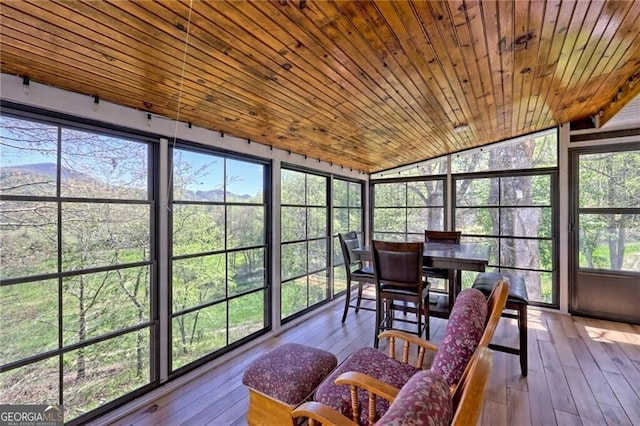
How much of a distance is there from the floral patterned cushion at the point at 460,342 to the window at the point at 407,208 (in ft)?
12.3

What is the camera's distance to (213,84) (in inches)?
71.1

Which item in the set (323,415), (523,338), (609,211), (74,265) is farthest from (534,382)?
(74,265)

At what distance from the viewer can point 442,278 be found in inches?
139

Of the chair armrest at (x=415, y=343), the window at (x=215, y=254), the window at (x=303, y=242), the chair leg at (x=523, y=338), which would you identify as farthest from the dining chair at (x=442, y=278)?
the window at (x=215, y=254)

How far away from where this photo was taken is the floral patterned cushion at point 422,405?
617mm

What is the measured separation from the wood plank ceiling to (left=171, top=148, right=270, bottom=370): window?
45 centimetres

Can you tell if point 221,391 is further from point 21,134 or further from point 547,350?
point 547,350

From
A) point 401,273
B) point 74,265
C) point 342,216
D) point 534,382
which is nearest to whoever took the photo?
point 74,265

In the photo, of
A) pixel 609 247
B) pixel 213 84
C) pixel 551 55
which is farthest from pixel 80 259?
pixel 609 247

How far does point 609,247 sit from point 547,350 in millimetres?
1832

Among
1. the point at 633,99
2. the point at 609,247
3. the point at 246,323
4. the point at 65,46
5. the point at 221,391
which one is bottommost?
the point at 221,391

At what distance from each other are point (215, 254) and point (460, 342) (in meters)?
2.20

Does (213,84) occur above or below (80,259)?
above

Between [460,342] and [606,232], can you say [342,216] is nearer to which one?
[606,232]
